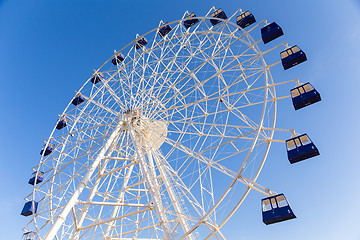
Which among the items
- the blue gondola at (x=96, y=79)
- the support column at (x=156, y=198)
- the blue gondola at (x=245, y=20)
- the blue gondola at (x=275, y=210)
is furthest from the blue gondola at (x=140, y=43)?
the blue gondola at (x=275, y=210)

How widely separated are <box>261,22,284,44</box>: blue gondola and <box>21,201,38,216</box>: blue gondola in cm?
1677

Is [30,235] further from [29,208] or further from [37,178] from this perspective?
[37,178]

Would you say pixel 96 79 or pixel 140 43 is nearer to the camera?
pixel 140 43

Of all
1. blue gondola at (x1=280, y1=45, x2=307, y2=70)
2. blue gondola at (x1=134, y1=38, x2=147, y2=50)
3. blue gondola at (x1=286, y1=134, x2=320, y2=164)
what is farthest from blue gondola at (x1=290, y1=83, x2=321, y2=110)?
blue gondola at (x1=134, y1=38, x2=147, y2=50)

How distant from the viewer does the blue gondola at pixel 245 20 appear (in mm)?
15278

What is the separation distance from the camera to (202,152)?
12414mm

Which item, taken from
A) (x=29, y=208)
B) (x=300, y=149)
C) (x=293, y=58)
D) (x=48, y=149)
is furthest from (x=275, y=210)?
(x=48, y=149)

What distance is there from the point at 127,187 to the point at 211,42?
399 inches

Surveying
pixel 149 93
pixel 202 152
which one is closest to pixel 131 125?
pixel 149 93

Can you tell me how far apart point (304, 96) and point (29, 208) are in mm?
16750

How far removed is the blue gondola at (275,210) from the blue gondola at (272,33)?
27.7 ft

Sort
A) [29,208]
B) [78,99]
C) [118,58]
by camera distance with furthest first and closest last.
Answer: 1. [118,58]
2. [78,99]
3. [29,208]

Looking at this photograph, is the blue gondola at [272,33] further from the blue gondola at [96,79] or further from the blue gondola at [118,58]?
the blue gondola at [96,79]

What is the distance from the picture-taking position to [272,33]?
44.9 feet
